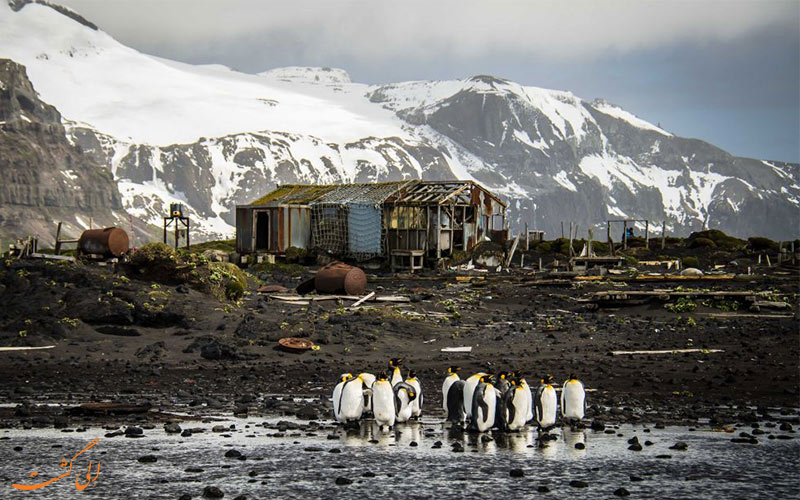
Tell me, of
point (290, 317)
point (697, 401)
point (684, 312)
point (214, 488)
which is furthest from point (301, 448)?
point (684, 312)

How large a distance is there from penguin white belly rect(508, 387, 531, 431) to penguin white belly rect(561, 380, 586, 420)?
0.87 metres

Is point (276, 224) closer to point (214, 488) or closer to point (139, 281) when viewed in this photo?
point (139, 281)

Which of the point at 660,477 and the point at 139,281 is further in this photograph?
the point at 139,281

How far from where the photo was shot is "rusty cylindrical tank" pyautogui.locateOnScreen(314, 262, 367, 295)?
38688mm

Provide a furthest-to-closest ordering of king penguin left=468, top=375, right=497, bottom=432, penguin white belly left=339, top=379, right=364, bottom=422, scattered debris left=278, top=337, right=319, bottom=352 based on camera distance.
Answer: scattered debris left=278, top=337, right=319, bottom=352 → penguin white belly left=339, top=379, right=364, bottom=422 → king penguin left=468, top=375, right=497, bottom=432

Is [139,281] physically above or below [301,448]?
above

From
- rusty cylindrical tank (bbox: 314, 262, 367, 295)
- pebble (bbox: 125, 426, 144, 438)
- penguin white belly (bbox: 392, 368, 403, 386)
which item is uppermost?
rusty cylindrical tank (bbox: 314, 262, 367, 295)

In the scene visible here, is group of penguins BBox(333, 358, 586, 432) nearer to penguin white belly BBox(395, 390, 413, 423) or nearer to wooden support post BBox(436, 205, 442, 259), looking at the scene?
penguin white belly BBox(395, 390, 413, 423)

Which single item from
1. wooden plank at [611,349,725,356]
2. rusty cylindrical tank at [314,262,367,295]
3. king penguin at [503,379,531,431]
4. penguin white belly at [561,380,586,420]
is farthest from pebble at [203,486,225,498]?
→ rusty cylindrical tank at [314,262,367,295]

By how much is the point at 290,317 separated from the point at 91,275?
22.8ft

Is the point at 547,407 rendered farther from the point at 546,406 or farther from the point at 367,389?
the point at 367,389

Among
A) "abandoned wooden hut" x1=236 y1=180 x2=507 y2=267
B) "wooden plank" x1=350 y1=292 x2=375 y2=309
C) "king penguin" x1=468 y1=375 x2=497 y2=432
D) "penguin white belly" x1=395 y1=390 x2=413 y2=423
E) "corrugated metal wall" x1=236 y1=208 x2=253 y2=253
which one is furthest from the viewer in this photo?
"corrugated metal wall" x1=236 y1=208 x2=253 y2=253

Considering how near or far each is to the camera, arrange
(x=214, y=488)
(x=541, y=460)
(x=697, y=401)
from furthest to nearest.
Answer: (x=697, y=401) → (x=541, y=460) → (x=214, y=488)

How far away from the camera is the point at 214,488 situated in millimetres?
13492
